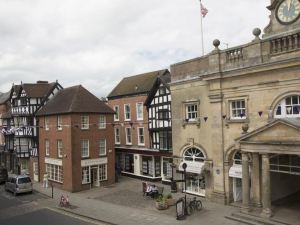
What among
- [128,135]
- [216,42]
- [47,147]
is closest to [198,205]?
[216,42]

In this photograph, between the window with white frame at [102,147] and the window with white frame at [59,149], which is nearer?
the window with white frame at [59,149]

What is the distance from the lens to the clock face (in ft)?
62.1

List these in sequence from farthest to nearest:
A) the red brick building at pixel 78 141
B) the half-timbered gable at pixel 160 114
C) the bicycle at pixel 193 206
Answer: the half-timbered gable at pixel 160 114 < the red brick building at pixel 78 141 < the bicycle at pixel 193 206

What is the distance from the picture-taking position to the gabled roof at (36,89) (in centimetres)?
3728

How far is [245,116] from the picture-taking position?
20.6 metres

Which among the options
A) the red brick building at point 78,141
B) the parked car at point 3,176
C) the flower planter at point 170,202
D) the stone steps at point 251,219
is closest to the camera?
the stone steps at point 251,219

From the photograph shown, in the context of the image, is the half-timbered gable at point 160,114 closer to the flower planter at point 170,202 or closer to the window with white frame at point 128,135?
the window with white frame at point 128,135

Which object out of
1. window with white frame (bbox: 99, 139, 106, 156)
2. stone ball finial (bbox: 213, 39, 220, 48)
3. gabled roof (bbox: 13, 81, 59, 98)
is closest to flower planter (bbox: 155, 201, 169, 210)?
stone ball finial (bbox: 213, 39, 220, 48)

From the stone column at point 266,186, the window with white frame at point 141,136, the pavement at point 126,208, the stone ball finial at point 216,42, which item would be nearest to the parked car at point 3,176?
the pavement at point 126,208

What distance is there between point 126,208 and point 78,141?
30.4 ft

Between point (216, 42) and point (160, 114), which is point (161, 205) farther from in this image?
point (160, 114)

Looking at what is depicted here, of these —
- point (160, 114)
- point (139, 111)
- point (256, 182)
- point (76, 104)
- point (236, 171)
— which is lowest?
point (256, 182)

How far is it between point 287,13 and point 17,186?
943 inches

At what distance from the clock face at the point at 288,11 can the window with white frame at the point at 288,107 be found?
14.0 ft
